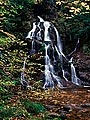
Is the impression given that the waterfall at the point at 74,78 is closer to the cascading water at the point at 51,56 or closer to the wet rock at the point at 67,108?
the cascading water at the point at 51,56

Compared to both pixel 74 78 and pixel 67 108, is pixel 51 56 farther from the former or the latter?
pixel 67 108

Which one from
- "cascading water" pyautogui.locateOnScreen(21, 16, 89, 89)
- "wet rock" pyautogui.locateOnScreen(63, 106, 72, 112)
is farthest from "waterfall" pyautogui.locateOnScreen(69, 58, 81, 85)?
"wet rock" pyautogui.locateOnScreen(63, 106, 72, 112)

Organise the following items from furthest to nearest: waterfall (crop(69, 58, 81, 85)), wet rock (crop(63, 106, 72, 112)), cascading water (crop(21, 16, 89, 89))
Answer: waterfall (crop(69, 58, 81, 85))
cascading water (crop(21, 16, 89, 89))
wet rock (crop(63, 106, 72, 112))

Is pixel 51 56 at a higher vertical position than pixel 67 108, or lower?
higher

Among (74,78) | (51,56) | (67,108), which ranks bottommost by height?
(74,78)

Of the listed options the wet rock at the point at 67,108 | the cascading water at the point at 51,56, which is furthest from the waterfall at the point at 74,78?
the wet rock at the point at 67,108

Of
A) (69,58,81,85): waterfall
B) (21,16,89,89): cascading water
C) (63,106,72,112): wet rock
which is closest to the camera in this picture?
(63,106,72,112): wet rock

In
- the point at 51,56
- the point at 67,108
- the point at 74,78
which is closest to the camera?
the point at 67,108

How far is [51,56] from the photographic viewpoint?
613 inches

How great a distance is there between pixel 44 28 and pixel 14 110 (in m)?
11.0

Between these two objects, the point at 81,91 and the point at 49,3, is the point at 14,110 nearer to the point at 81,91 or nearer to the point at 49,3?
the point at 81,91

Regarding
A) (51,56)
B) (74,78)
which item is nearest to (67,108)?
(74,78)

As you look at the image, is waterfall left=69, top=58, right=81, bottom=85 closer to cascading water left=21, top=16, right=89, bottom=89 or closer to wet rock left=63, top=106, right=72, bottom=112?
cascading water left=21, top=16, right=89, bottom=89

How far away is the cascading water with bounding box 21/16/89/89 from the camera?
14.0 metres
